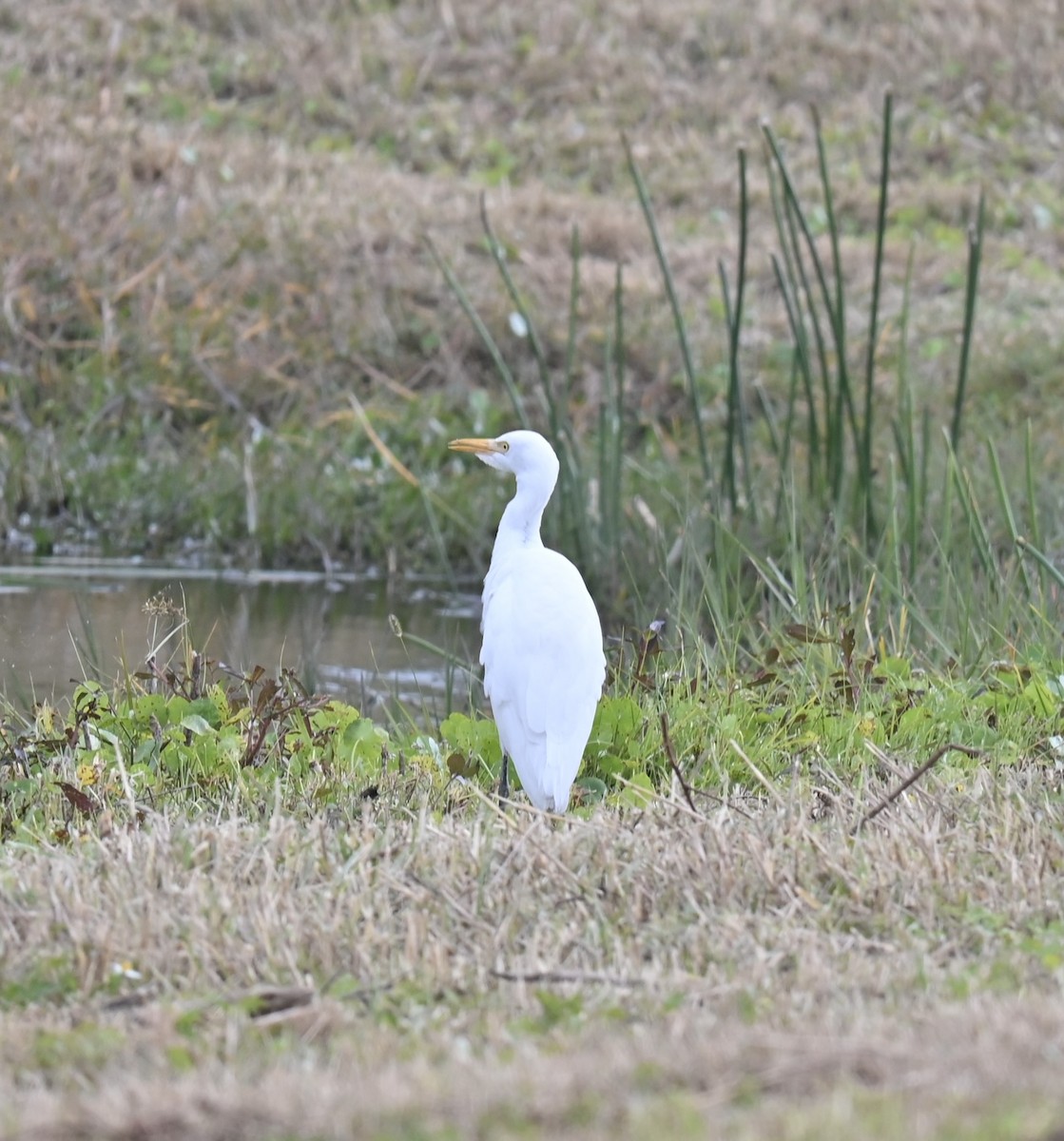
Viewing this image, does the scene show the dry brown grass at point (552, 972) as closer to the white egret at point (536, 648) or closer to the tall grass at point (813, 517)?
the white egret at point (536, 648)

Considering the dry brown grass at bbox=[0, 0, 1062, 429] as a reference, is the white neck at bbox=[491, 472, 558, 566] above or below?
above

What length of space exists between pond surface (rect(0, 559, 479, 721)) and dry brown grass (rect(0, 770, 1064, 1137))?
1.29 metres

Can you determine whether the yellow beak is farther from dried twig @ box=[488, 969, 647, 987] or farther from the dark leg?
dried twig @ box=[488, 969, 647, 987]

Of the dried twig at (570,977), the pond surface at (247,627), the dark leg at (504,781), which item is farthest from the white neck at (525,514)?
the dried twig at (570,977)

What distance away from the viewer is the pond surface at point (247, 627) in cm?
456

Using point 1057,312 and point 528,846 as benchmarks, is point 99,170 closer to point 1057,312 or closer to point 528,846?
point 1057,312

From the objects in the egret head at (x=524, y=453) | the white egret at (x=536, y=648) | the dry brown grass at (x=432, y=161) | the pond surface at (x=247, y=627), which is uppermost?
the egret head at (x=524, y=453)

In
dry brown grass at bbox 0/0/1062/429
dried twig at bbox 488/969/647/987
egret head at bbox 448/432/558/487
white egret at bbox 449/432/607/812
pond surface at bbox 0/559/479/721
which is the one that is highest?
egret head at bbox 448/432/558/487

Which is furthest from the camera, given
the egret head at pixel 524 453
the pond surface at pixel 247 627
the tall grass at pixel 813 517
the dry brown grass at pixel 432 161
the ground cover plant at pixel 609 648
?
the dry brown grass at pixel 432 161

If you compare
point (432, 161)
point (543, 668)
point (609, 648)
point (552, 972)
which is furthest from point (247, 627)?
point (432, 161)

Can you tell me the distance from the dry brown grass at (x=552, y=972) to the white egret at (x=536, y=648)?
0.85ft

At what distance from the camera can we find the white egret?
3.01m

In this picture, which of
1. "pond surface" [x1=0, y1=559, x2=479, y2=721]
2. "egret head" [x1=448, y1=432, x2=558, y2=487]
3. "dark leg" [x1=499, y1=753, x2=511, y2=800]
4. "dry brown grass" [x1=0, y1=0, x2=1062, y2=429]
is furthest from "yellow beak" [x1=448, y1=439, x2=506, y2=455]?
"dry brown grass" [x1=0, y1=0, x2=1062, y2=429]

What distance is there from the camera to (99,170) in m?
9.89
